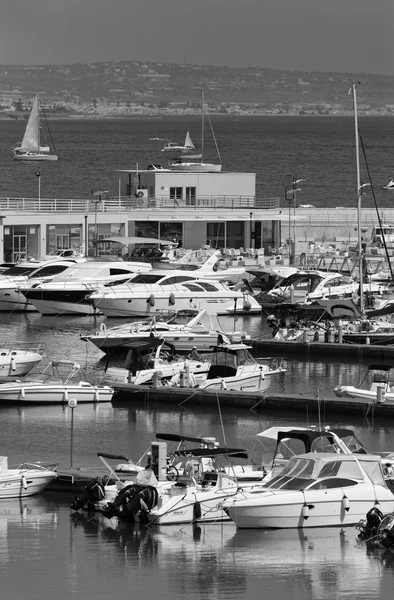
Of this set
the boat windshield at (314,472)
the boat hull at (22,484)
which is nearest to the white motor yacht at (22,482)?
the boat hull at (22,484)

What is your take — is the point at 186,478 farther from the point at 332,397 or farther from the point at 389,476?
the point at 332,397

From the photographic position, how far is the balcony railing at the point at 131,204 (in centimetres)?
6969

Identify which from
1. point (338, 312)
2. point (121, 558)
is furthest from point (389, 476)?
point (338, 312)

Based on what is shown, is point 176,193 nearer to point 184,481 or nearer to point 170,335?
point 170,335

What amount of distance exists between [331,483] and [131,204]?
1968 inches

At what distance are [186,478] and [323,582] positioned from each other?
403cm

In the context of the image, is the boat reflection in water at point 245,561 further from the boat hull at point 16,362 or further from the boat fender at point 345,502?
the boat hull at point 16,362

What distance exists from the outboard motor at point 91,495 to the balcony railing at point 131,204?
4153cm

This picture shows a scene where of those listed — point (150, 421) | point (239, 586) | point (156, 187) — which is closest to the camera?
point (239, 586)

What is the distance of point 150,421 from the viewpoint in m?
36.3

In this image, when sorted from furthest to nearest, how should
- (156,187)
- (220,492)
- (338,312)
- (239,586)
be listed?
(156,187), (338,312), (220,492), (239,586)

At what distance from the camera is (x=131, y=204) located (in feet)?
244

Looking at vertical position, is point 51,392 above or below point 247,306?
below

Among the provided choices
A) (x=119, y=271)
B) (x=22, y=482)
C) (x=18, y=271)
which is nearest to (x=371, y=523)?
(x=22, y=482)
